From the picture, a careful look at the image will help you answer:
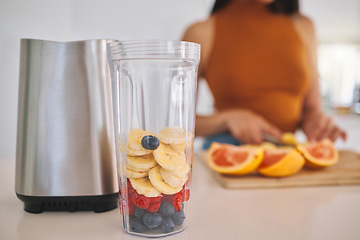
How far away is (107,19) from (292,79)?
5.62ft

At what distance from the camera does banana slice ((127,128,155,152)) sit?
392mm

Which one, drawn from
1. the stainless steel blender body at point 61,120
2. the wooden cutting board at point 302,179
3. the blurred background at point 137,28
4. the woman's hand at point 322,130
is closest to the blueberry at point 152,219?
the stainless steel blender body at point 61,120

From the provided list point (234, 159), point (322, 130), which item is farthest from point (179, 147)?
point (322, 130)

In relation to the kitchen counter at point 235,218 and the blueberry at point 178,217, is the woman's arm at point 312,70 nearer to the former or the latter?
the kitchen counter at point 235,218

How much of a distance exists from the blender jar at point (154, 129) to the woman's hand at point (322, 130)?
2.91 feet

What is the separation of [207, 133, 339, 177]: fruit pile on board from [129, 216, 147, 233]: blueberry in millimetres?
323

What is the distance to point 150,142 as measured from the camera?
15.2 inches

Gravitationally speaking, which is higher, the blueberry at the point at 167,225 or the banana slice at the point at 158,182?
the banana slice at the point at 158,182

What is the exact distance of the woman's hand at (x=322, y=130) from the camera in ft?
3.75

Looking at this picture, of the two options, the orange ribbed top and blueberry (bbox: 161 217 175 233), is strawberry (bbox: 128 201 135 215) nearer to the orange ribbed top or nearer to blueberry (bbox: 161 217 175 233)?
blueberry (bbox: 161 217 175 233)

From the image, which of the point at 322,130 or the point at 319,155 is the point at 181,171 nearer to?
the point at 319,155

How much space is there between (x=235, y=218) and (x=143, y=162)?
188mm

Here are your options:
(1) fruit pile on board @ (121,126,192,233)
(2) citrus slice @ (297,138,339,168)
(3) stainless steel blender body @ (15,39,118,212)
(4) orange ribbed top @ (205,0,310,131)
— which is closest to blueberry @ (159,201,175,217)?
(1) fruit pile on board @ (121,126,192,233)

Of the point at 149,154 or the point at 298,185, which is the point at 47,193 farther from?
the point at 298,185
